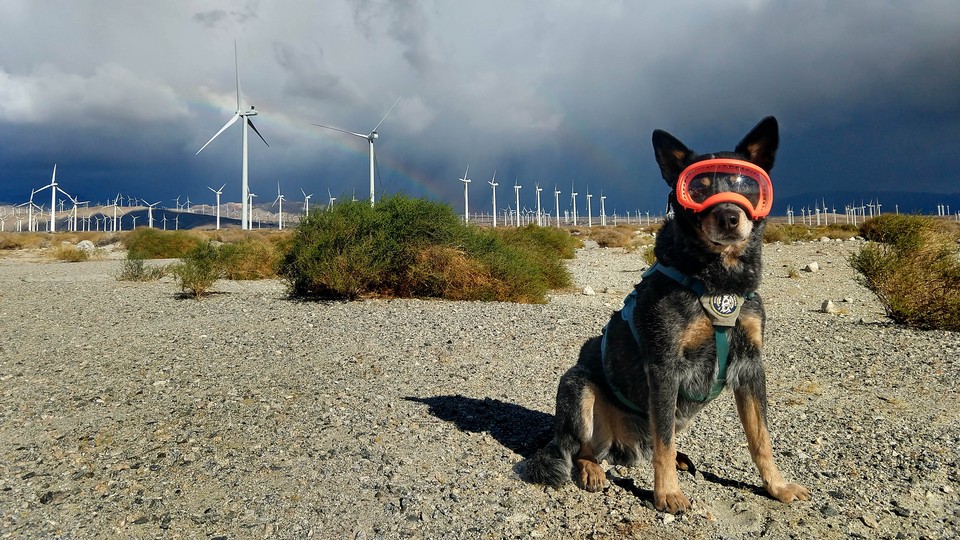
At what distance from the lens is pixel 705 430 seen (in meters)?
5.58

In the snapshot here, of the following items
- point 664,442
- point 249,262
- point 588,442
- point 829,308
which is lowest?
point 588,442

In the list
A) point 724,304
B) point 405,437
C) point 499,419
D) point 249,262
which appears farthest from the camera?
point 249,262

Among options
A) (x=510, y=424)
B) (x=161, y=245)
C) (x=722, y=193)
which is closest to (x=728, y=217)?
(x=722, y=193)

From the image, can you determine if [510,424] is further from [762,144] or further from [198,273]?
[198,273]

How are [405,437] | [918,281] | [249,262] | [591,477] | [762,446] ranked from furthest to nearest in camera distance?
[249,262] → [918,281] → [405,437] → [591,477] → [762,446]

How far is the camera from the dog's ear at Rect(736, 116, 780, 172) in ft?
11.9

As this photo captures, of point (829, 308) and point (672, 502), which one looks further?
point (829, 308)

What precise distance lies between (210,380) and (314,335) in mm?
3053

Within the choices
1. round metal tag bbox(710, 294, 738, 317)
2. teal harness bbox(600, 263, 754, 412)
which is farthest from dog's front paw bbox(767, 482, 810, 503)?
round metal tag bbox(710, 294, 738, 317)

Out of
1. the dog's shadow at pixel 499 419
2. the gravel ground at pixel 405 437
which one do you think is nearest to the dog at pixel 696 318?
the gravel ground at pixel 405 437

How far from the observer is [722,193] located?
3.44 m

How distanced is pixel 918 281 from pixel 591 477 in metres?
9.52

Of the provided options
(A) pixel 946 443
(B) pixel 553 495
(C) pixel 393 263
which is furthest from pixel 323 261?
(A) pixel 946 443

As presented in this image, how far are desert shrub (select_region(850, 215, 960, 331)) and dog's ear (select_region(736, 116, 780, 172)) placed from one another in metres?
8.63
